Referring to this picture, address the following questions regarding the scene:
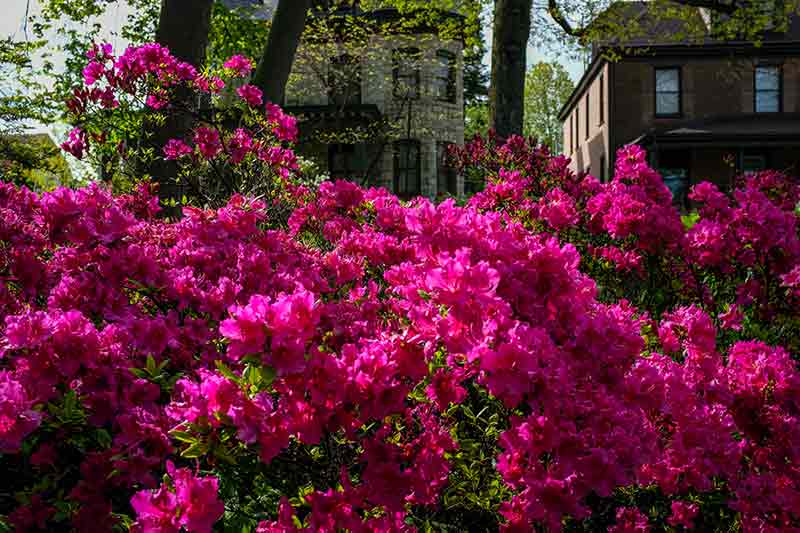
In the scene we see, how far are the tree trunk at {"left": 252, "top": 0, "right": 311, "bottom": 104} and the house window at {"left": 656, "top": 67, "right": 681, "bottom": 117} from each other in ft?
67.6

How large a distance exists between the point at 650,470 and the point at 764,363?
2.20 ft

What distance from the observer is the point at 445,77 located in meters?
28.4

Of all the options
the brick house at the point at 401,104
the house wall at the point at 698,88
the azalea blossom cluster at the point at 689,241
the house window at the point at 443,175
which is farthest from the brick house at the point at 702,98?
the azalea blossom cluster at the point at 689,241

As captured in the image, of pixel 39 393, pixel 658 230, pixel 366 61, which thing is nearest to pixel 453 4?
pixel 366 61

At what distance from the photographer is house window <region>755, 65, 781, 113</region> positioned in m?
26.2

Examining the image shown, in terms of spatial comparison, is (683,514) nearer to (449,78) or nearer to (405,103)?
(405,103)

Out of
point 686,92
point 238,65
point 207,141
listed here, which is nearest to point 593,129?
point 686,92

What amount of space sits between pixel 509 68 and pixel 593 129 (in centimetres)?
2000

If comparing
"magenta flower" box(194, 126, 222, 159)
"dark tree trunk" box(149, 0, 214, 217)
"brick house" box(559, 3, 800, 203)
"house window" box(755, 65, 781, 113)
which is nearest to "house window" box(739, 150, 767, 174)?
"brick house" box(559, 3, 800, 203)

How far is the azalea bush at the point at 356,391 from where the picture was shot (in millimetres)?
1793

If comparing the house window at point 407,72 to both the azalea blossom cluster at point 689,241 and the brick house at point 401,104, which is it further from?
the azalea blossom cluster at point 689,241

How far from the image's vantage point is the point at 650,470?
2.63 metres

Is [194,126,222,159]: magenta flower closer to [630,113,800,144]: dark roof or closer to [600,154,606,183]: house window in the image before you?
[630,113,800,144]: dark roof

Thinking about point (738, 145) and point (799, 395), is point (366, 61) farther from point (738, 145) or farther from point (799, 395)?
point (799, 395)
